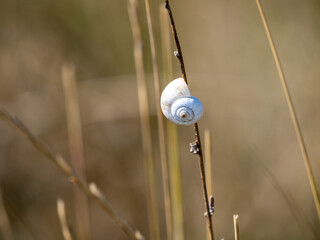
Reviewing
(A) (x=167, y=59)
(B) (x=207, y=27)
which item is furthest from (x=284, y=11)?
(A) (x=167, y=59)

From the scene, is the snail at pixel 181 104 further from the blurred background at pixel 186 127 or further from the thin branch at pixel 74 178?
the blurred background at pixel 186 127

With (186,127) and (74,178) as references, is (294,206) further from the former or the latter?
(74,178)

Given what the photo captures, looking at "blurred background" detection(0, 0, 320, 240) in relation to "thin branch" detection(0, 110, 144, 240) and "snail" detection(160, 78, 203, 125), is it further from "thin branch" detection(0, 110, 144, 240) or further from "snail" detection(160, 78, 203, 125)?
"snail" detection(160, 78, 203, 125)

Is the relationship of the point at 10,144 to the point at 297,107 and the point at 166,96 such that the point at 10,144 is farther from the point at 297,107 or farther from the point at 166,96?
the point at 166,96

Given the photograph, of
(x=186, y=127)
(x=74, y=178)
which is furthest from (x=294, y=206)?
(x=74, y=178)

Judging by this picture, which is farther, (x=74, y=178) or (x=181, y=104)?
(x=74, y=178)

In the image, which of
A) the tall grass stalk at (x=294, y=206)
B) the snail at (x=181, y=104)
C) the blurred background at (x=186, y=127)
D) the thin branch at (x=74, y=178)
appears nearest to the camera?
the snail at (x=181, y=104)

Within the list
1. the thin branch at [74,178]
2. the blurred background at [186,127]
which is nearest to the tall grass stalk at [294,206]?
the blurred background at [186,127]
